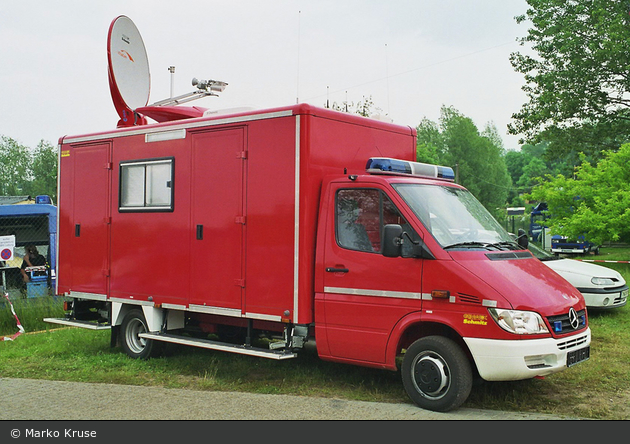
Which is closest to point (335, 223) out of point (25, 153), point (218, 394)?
point (218, 394)

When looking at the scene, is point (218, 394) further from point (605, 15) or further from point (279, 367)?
point (605, 15)

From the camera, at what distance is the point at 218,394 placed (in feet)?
23.6

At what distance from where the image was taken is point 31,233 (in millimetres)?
15492

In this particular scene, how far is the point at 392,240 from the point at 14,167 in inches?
2640

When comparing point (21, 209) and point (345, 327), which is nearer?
point (345, 327)

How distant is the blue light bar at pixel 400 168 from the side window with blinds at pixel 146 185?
108 inches

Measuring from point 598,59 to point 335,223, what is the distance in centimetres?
2516

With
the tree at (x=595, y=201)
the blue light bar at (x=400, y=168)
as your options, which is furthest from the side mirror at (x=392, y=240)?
the tree at (x=595, y=201)

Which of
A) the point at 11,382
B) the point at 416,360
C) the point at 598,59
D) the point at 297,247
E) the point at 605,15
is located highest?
the point at 605,15

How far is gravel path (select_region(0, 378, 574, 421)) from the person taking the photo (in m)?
6.32

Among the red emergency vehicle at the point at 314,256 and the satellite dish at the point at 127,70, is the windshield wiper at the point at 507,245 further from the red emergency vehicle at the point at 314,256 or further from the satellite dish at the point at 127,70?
the satellite dish at the point at 127,70

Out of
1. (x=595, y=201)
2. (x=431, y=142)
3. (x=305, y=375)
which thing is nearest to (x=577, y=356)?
(x=305, y=375)

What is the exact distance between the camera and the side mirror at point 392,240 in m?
6.51

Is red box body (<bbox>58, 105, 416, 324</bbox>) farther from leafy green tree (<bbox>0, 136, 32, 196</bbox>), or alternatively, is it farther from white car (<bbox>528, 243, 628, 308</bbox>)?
leafy green tree (<bbox>0, 136, 32, 196</bbox>)
